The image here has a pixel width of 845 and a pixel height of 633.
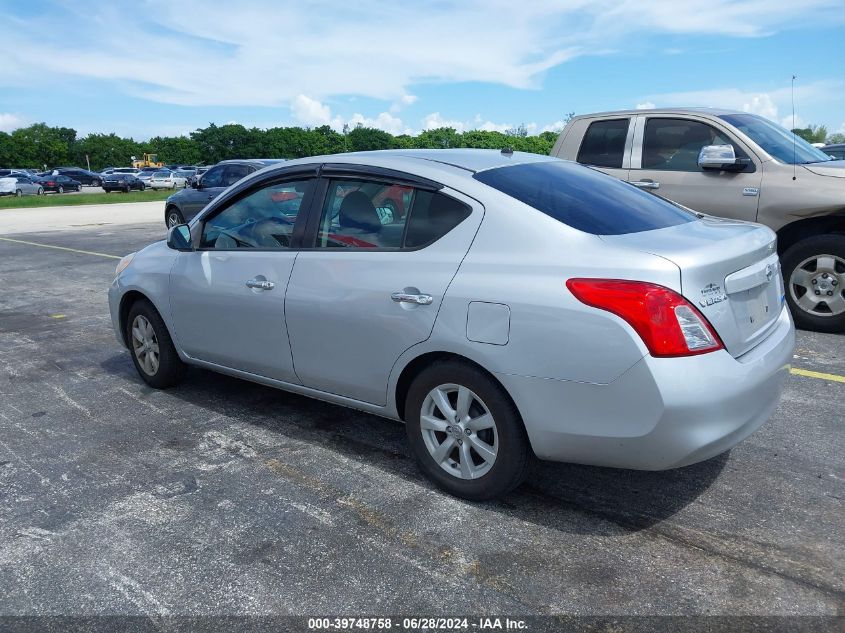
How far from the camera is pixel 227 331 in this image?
4523 millimetres

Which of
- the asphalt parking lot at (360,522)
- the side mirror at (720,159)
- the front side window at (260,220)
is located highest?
the side mirror at (720,159)

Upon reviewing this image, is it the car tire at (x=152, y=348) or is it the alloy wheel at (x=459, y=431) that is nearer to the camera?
the alloy wheel at (x=459, y=431)

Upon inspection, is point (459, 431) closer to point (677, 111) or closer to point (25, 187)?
point (677, 111)

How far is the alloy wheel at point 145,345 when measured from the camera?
524cm

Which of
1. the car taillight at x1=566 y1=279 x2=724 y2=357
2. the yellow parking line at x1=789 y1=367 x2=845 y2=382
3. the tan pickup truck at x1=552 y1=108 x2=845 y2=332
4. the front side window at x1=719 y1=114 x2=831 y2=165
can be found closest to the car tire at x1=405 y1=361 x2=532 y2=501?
the car taillight at x1=566 y1=279 x2=724 y2=357

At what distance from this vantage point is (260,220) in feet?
14.6

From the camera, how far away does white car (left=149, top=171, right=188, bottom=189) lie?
50.1 m

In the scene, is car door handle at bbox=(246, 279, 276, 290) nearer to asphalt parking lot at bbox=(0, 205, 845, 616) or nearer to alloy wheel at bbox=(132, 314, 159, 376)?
asphalt parking lot at bbox=(0, 205, 845, 616)

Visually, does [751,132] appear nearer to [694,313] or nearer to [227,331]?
[694,313]

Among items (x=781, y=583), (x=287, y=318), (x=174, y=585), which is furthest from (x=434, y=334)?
(x=781, y=583)

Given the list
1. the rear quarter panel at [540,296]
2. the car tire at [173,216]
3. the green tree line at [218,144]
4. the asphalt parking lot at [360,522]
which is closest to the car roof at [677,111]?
the asphalt parking lot at [360,522]

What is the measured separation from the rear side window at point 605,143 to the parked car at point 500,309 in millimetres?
3596

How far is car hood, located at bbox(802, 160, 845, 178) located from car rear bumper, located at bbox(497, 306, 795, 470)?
3930 millimetres

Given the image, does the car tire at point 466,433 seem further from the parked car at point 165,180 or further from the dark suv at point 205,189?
the parked car at point 165,180
